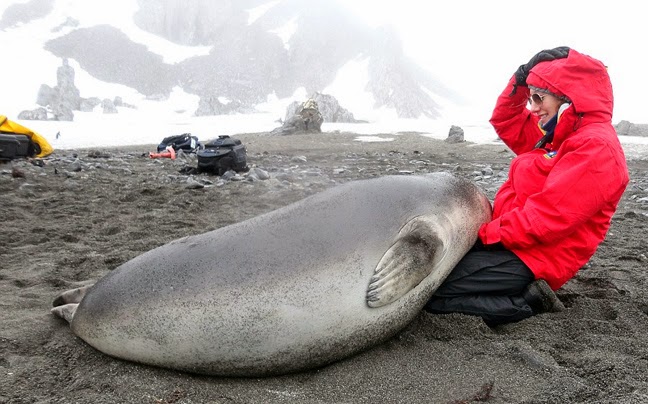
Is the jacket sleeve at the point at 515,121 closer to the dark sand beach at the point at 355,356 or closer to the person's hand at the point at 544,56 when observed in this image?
the person's hand at the point at 544,56

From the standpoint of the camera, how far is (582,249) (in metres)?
3.18

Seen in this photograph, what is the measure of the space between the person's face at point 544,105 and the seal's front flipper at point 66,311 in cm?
292

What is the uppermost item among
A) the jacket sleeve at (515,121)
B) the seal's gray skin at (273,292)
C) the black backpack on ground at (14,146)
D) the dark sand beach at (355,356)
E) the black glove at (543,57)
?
the black glove at (543,57)

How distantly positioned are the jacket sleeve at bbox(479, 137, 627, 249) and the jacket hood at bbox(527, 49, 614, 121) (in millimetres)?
283

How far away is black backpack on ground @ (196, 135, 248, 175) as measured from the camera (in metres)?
8.29

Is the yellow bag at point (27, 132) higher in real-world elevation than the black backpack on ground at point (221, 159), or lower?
higher

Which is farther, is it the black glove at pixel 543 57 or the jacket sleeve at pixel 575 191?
the black glove at pixel 543 57

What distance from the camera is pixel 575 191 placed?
9.74ft

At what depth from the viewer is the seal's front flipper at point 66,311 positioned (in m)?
3.02

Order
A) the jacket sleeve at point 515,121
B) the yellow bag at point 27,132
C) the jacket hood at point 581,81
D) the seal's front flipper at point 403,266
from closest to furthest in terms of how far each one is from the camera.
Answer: the seal's front flipper at point 403,266 → the jacket hood at point 581,81 → the jacket sleeve at point 515,121 → the yellow bag at point 27,132

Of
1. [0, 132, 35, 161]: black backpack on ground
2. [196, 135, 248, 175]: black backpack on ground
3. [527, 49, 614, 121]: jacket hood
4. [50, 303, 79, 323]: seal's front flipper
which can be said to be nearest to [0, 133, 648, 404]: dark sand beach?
[50, 303, 79, 323]: seal's front flipper

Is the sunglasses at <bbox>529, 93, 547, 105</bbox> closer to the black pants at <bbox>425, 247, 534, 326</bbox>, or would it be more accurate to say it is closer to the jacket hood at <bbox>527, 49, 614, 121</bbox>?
the jacket hood at <bbox>527, 49, 614, 121</bbox>

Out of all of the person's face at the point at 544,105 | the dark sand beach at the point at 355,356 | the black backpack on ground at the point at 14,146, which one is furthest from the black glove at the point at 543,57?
the black backpack on ground at the point at 14,146

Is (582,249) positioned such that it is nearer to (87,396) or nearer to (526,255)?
(526,255)
